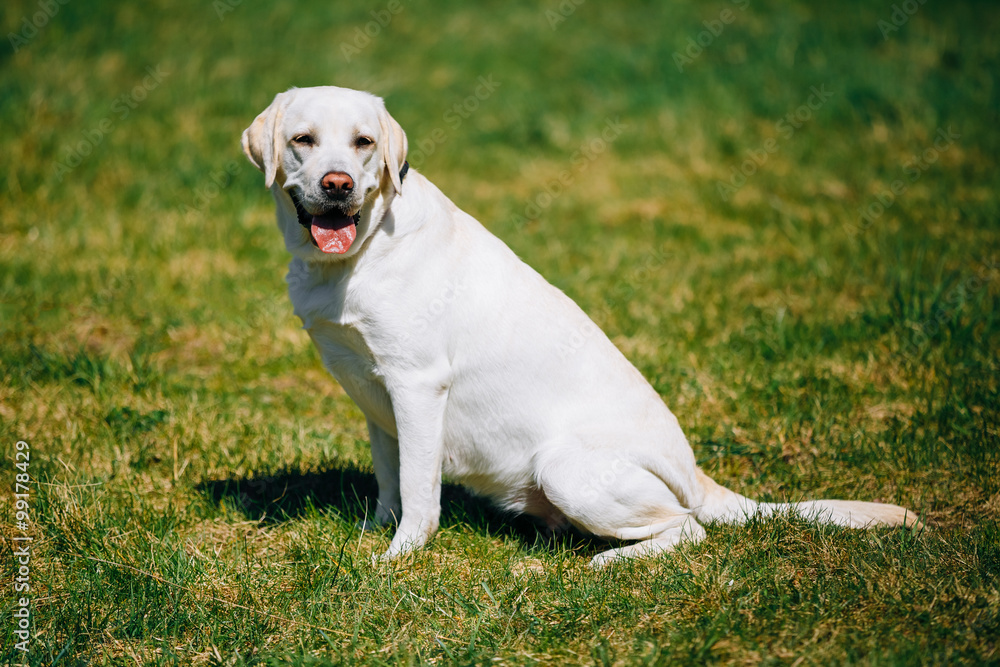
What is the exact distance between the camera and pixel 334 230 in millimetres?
3053

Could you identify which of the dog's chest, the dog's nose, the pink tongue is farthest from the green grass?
the dog's nose

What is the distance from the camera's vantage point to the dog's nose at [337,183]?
2938mm

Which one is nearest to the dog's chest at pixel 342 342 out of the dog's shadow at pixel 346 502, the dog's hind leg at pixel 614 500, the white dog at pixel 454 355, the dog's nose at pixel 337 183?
the white dog at pixel 454 355

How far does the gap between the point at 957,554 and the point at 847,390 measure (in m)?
1.67

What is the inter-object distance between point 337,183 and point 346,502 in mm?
1447

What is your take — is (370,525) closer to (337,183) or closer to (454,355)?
(454,355)

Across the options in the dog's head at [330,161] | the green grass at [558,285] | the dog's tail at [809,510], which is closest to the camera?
the green grass at [558,285]

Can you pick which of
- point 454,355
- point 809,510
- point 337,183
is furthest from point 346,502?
point 809,510

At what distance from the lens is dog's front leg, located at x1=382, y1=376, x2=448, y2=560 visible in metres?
3.18

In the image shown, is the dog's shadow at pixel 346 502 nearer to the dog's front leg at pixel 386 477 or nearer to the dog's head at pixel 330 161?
the dog's front leg at pixel 386 477

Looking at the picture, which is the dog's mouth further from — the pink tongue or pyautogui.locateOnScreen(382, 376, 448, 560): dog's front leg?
pyautogui.locateOnScreen(382, 376, 448, 560): dog's front leg

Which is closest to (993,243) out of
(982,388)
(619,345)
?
(982,388)

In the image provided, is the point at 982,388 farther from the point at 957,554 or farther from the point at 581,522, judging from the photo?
the point at 581,522

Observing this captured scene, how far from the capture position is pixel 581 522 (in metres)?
3.27
